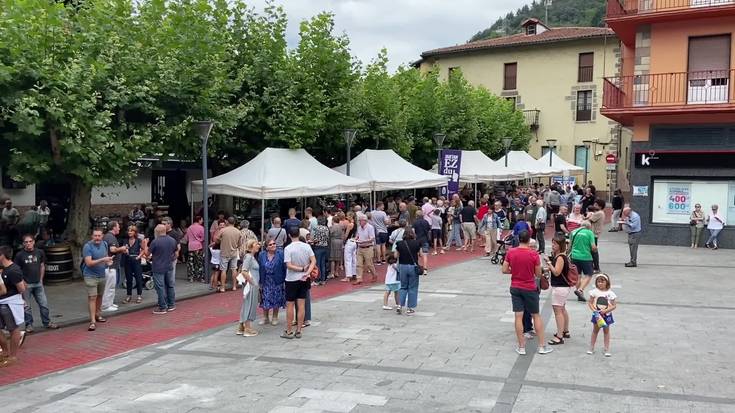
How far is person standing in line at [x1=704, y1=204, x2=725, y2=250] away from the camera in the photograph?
19.7m

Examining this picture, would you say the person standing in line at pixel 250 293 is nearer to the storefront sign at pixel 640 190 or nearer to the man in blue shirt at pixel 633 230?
the man in blue shirt at pixel 633 230

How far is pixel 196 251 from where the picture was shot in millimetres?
14523

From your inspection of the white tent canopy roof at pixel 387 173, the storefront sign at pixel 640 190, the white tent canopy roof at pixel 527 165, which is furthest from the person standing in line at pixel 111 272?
the white tent canopy roof at pixel 527 165

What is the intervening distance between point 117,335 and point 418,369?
4.94 m

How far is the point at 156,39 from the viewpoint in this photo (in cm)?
1457

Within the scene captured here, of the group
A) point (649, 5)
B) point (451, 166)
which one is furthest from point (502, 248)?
point (649, 5)

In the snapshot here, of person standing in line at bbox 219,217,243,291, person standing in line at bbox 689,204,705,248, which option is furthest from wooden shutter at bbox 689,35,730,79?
person standing in line at bbox 219,217,243,291

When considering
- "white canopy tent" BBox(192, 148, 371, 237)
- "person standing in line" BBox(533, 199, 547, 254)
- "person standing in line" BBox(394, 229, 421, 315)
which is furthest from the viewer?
"person standing in line" BBox(533, 199, 547, 254)

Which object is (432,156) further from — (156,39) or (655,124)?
(156,39)

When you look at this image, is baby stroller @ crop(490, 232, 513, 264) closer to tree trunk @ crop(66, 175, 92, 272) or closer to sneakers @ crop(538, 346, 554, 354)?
sneakers @ crop(538, 346, 554, 354)

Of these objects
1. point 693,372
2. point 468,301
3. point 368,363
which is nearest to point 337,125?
point 468,301

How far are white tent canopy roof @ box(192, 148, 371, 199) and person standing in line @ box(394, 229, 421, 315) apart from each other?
5.00m

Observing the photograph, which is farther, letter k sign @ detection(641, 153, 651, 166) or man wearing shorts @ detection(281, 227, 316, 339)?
letter k sign @ detection(641, 153, 651, 166)

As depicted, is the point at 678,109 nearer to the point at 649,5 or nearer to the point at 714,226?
the point at 649,5
